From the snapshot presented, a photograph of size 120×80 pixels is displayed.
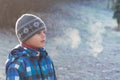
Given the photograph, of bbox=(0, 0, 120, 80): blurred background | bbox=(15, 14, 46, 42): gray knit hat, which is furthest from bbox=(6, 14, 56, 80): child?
bbox=(0, 0, 120, 80): blurred background

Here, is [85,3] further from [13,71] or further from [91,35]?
[13,71]

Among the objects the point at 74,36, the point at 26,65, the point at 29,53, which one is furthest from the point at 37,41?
the point at 74,36

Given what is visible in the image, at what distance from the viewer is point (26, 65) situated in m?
3.67

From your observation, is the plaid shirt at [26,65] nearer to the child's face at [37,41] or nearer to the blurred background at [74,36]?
the child's face at [37,41]

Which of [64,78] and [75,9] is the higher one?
[75,9]

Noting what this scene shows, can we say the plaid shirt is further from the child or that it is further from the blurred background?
the blurred background

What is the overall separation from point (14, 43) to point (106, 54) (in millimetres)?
3312

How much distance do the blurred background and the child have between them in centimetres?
555

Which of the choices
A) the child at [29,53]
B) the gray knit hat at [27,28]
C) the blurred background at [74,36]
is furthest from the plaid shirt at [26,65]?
the blurred background at [74,36]

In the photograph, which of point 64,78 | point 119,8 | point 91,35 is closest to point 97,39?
point 91,35

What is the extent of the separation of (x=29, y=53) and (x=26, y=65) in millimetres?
113

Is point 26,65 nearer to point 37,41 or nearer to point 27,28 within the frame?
point 37,41

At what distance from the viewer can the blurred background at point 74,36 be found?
11077 mm

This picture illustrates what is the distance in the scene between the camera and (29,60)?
3.69 metres
